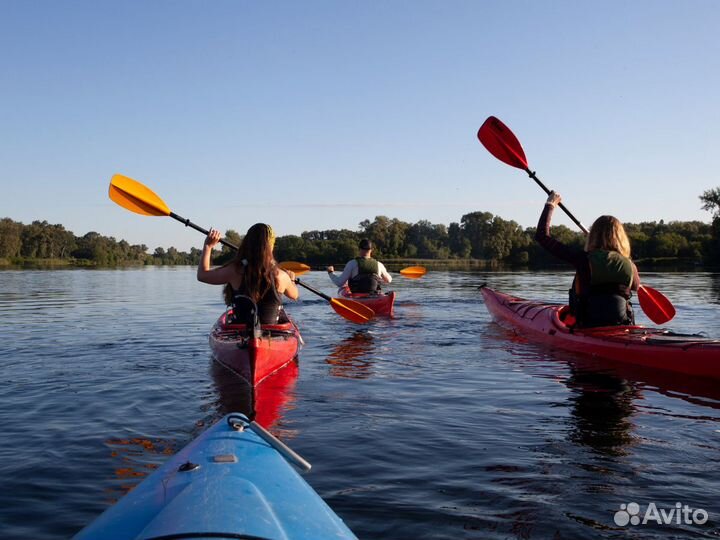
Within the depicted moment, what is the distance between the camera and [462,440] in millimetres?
4270

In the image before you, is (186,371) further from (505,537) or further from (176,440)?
(505,537)

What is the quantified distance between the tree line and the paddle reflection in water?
174 ft

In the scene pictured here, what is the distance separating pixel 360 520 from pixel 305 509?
3.14 ft

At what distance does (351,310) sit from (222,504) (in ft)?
23.3

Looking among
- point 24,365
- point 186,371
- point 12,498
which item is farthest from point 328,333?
point 12,498

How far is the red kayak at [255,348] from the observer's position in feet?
17.8

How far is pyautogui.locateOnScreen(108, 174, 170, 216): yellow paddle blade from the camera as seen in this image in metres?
7.14

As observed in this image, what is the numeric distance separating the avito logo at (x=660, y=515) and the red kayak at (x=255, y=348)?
129 inches

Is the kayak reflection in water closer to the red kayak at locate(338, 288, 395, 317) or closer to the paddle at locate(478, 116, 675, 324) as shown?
the paddle at locate(478, 116, 675, 324)

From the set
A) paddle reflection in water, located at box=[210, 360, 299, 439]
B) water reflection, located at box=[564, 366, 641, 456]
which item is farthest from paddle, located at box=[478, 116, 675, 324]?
paddle reflection in water, located at box=[210, 360, 299, 439]

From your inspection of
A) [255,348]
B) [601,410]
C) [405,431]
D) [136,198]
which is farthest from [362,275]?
[405,431]

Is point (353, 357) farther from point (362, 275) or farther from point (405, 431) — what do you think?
point (362, 275)

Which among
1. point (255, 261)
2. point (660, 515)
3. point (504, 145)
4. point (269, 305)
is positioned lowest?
point (660, 515)

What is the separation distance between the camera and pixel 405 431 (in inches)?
177
